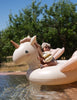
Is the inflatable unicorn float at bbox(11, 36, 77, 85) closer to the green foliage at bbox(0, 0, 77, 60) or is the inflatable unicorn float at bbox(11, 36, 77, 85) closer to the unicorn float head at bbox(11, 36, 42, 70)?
the unicorn float head at bbox(11, 36, 42, 70)

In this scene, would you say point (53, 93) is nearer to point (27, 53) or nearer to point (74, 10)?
point (27, 53)

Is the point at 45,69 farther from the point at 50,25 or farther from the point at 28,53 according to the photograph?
the point at 50,25

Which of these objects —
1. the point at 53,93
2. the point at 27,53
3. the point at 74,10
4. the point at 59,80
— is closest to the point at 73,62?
the point at 59,80

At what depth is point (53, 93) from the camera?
380 centimetres

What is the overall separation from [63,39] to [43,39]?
5.73 feet

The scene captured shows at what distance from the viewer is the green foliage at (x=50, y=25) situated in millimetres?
→ 12844

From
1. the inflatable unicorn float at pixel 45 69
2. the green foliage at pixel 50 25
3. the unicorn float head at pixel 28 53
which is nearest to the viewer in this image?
the inflatable unicorn float at pixel 45 69

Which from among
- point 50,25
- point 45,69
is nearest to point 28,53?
point 45,69

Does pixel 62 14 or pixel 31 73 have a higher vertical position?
pixel 62 14

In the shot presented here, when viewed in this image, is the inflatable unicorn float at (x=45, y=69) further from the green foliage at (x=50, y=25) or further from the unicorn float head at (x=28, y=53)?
the green foliage at (x=50, y=25)

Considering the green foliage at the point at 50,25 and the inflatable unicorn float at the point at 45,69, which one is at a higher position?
the green foliage at the point at 50,25

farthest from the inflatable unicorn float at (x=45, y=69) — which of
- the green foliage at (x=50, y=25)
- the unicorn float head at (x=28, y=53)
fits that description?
the green foliage at (x=50, y=25)

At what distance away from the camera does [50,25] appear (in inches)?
532

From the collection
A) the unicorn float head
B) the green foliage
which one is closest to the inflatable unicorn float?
the unicorn float head
